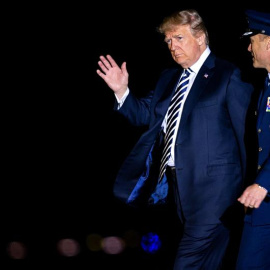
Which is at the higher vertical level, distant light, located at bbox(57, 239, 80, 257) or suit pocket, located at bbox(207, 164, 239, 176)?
suit pocket, located at bbox(207, 164, 239, 176)

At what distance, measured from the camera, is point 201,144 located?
2.75m

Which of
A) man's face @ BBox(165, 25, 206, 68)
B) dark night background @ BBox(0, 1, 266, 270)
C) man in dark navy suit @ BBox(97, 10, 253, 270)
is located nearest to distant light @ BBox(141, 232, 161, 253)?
dark night background @ BBox(0, 1, 266, 270)

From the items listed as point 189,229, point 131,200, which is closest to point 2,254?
point 131,200

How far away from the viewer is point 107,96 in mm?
4867

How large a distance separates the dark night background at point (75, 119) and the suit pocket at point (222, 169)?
4.10 ft

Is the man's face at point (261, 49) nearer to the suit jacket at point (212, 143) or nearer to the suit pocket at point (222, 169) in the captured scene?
the suit jacket at point (212, 143)

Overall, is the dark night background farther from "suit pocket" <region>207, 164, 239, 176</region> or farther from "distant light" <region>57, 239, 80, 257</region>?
"suit pocket" <region>207, 164, 239, 176</region>

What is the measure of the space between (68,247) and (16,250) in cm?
50

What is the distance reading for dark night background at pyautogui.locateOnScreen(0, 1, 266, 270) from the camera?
13.9 ft

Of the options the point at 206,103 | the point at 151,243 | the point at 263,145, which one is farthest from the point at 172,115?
the point at 151,243

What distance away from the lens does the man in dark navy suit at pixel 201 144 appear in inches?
107

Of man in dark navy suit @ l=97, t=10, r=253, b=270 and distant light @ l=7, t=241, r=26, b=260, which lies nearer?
man in dark navy suit @ l=97, t=10, r=253, b=270

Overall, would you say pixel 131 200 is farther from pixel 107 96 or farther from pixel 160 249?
pixel 107 96

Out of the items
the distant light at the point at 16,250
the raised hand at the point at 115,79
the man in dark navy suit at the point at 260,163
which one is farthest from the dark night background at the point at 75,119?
the man in dark navy suit at the point at 260,163
